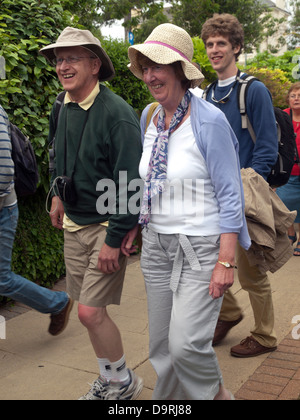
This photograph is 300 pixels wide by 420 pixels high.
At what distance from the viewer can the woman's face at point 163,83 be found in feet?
9.07

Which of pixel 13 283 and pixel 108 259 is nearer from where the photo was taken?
pixel 108 259

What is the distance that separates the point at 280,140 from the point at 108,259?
2.22 metres

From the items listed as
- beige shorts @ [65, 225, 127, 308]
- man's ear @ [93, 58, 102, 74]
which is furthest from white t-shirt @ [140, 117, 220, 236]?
man's ear @ [93, 58, 102, 74]

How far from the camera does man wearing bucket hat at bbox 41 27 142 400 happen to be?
3.13 m

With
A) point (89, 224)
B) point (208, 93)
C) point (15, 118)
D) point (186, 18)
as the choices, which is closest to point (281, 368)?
point (89, 224)

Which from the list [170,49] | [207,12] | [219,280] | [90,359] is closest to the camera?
[219,280]

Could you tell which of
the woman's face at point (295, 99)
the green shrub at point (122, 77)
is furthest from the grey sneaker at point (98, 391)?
the woman's face at point (295, 99)

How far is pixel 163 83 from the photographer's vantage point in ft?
9.09

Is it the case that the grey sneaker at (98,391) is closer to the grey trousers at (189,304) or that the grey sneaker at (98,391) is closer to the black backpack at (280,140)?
the grey trousers at (189,304)

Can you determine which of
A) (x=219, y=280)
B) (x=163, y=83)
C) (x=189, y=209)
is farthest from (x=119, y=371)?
(x=163, y=83)

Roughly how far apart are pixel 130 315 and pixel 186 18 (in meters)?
24.0

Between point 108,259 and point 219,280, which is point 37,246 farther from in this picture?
point 219,280

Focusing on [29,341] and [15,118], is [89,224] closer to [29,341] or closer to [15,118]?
[29,341]

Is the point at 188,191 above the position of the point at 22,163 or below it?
above
